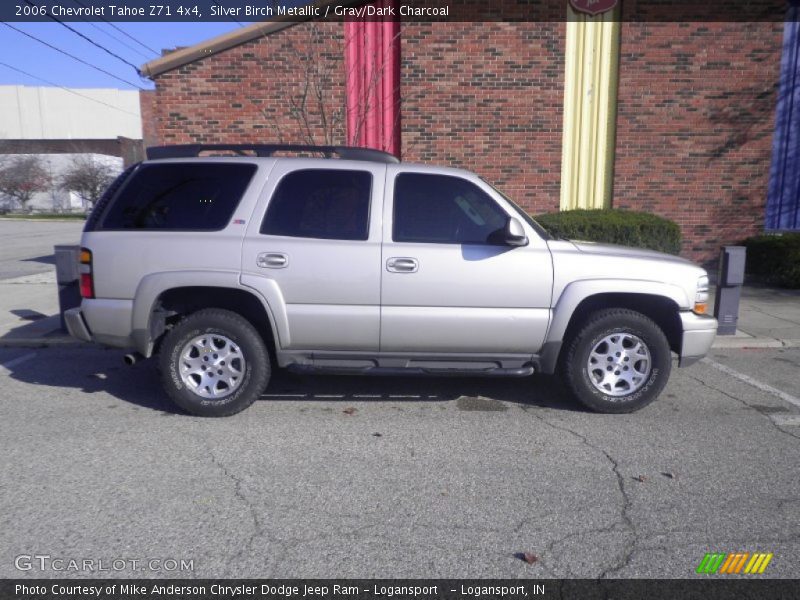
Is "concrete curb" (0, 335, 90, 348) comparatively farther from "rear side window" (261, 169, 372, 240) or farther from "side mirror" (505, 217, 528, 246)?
"side mirror" (505, 217, 528, 246)

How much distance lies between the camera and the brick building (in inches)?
473

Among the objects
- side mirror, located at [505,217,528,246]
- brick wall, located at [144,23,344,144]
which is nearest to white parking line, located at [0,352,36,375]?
side mirror, located at [505,217,528,246]

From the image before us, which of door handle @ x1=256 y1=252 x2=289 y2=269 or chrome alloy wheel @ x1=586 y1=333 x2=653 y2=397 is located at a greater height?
door handle @ x1=256 y1=252 x2=289 y2=269

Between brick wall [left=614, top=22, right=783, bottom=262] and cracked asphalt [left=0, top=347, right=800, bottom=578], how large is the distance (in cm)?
722

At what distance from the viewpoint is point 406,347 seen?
519 centimetres

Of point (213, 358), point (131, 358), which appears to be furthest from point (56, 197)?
point (213, 358)

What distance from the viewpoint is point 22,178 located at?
158ft

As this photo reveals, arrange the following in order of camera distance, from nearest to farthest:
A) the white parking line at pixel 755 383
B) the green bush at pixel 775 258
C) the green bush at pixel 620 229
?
the white parking line at pixel 755 383, the green bush at pixel 620 229, the green bush at pixel 775 258

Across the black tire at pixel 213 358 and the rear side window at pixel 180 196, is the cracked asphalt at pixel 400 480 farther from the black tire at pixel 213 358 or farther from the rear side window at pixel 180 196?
the rear side window at pixel 180 196

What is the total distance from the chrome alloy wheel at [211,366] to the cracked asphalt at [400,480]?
26 cm

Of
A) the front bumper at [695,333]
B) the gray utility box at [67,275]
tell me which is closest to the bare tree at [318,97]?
the gray utility box at [67,275]

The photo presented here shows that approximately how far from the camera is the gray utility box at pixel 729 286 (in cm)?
774

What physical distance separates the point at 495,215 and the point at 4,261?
612 inches

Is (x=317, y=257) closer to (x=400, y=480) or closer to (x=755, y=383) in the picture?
(x=400, y=480)
